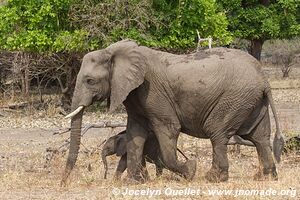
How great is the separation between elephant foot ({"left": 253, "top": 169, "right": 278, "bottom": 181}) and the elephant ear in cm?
216

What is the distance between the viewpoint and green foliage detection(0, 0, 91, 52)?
22438mm

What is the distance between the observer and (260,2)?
33844 mm

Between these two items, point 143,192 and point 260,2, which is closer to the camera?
point 143,192

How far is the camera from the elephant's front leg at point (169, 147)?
11000 mm

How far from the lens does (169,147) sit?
36.1 ft

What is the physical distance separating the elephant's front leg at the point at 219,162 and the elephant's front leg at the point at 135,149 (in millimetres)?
1003

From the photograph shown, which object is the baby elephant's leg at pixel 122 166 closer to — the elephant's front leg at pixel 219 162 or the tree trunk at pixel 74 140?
the tree trunk at pixel 74 140

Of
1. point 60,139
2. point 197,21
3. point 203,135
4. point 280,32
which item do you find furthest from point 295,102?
point 203,135

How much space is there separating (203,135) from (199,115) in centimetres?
35

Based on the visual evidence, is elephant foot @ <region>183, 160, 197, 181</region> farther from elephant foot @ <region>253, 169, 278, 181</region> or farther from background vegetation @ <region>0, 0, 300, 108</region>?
background vegetation @ <region>0, 0, 300, 108</region>

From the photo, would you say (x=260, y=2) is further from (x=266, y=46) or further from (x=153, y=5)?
(x=266, y=46)

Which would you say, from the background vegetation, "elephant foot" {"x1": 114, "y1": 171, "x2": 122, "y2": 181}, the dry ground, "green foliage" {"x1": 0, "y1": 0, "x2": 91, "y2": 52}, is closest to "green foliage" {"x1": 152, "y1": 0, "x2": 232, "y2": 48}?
the background vegetation

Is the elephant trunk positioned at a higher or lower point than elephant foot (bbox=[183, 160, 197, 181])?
higher

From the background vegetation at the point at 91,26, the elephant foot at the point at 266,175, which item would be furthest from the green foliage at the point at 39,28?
the elephant foot at the point at 266,175
